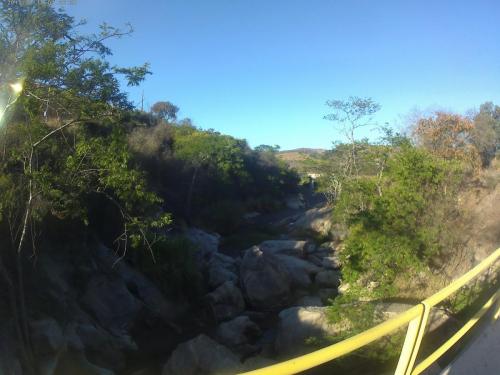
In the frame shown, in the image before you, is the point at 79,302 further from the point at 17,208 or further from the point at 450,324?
the point at 450,324

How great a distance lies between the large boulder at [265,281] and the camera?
748 inches

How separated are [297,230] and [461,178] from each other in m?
21.6

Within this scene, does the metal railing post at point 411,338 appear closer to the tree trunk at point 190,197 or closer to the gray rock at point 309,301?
the gray rock at point 309,301

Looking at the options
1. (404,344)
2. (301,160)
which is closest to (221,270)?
(404,344)

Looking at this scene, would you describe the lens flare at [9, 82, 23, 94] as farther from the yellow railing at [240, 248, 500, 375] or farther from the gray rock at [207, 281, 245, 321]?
the gray rock at [207, 281, 245, 321]

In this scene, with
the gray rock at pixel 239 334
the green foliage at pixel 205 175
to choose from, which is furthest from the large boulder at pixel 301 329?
the green foliage at pixel 205 175

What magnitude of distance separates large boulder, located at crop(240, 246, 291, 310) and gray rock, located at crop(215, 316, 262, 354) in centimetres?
305

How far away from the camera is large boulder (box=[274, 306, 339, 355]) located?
11383mm

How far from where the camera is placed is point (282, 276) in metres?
20.0

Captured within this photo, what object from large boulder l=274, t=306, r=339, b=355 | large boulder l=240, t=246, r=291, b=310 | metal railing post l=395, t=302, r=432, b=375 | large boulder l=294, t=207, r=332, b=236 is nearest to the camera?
metal railing post l=395, t=302, r=432, b=375

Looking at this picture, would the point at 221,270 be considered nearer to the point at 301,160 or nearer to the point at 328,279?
the point at 328,279

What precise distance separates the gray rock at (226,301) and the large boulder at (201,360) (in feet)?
Result: 19.0

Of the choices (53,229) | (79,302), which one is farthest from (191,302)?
(53,229)

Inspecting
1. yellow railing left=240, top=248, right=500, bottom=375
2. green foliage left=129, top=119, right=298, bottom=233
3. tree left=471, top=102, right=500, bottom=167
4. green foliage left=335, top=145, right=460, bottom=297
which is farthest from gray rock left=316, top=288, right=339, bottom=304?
tree left=471, top=102, right=500, bottom=167
